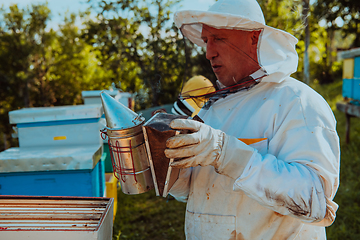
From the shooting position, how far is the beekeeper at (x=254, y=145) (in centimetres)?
96

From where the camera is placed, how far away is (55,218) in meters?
1.23

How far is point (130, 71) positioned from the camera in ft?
20.4

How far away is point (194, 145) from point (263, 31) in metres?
0.65

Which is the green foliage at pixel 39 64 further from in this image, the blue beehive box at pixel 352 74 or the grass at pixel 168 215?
the blue beehive box at pixel 352 74

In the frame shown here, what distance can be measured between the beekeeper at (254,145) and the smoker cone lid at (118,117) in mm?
235

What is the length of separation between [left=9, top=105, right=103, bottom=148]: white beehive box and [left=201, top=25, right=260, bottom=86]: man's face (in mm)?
1596

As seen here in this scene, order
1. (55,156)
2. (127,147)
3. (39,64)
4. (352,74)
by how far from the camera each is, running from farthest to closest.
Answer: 1. (39,64)
2. (352,74)
3. (55,156)
4. (127,147)

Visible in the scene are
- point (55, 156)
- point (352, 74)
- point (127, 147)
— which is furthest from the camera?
point (352, 74)

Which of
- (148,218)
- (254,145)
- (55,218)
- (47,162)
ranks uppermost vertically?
(254,145)

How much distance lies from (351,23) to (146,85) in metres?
11.1

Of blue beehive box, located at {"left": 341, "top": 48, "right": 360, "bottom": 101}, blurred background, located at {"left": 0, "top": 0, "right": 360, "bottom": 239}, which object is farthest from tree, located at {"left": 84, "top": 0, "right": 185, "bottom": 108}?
blue beehive box, located at {"left": 341, "top": 48, "right": 360, "bottom": 101}

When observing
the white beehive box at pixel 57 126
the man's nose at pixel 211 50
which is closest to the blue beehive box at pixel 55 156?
the white beehive box at pixel 57 126

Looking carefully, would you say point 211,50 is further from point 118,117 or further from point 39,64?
point 39,64

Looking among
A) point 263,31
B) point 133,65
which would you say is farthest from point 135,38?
point 263,31
